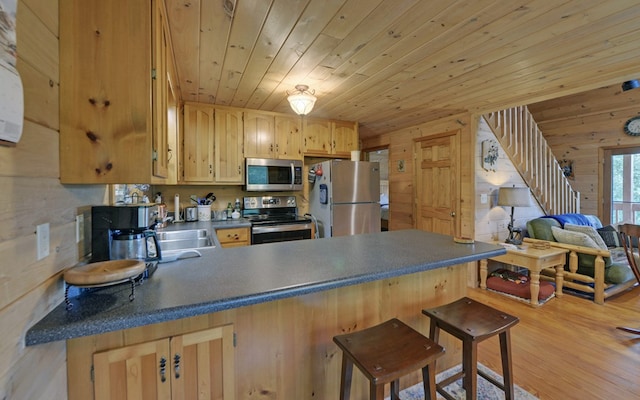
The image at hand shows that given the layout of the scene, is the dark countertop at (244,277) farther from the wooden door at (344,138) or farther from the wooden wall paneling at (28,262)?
the wooden door at (344,138)

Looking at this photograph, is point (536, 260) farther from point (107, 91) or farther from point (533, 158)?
point (107, 91)

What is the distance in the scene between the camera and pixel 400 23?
172 cm

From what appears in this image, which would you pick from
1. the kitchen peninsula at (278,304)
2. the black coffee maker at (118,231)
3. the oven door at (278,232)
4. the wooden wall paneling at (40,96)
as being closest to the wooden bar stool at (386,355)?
the kitchen peninsula at (278,304)

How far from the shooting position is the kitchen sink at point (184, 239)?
275 cm

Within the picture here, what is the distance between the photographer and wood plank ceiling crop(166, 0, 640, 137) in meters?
1.59

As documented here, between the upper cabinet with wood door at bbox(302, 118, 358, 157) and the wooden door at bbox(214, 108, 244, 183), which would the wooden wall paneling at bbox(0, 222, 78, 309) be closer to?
the wooden door at bbox(214, 108, 244, 183)

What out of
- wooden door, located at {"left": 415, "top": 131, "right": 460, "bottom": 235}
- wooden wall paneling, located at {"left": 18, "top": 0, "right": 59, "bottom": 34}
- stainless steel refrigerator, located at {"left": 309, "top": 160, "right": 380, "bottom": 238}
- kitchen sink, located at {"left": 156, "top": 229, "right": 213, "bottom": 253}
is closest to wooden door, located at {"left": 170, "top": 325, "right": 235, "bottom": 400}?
wooden wall paneling, located at {"left": 18, "top": 0, "right": 59, "bottom": 34}

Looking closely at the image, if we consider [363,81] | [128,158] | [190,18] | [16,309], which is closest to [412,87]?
[363,81]

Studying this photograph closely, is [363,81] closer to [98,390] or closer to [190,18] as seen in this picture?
[190,18]

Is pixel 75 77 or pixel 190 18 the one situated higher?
pixel 190 18

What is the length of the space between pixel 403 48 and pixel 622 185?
5.56 meters

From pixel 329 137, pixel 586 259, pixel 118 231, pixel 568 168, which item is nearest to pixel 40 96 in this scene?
pixel 118 231

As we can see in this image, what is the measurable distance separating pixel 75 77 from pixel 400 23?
1668 millimetres

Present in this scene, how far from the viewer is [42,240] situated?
0.87 meters
